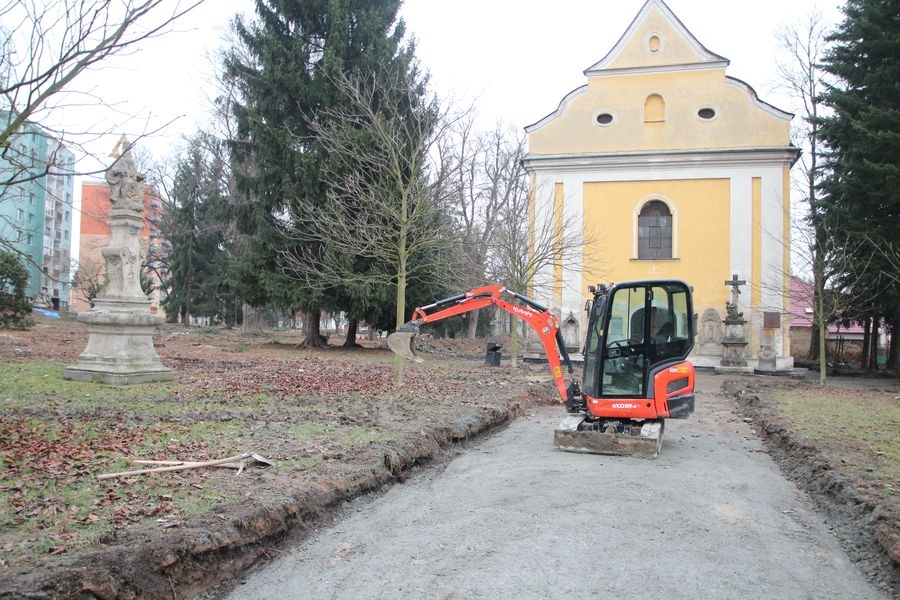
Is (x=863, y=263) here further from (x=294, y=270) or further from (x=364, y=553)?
(x=364, y=553)

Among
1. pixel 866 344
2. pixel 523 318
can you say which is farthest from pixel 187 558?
pixel 866 344

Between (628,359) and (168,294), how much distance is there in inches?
1808

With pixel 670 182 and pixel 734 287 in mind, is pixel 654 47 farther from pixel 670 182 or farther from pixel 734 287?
pixel 734 287

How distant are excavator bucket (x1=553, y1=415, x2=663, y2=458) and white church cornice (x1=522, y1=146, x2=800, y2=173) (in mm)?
20638

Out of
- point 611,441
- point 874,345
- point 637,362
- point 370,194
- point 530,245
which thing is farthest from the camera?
point 874,345

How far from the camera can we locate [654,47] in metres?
29.0

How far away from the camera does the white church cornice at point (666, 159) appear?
27453 millimetres

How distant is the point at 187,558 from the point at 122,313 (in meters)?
9.64

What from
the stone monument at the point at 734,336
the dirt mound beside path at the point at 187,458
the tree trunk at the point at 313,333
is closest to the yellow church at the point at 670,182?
the stone monument at the point at 734,336

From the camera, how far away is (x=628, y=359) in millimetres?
10148

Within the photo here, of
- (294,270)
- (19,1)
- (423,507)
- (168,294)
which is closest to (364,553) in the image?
(423,507)

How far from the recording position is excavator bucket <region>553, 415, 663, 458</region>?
9.31 m

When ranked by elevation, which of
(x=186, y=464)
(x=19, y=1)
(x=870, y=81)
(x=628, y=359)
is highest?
(x=870, y=81)

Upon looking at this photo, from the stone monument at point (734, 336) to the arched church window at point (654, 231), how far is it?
3.16 metres
